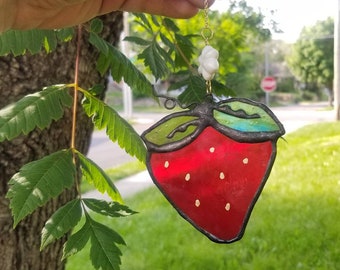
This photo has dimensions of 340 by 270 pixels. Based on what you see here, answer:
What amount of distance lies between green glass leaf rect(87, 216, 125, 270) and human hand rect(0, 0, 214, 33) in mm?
413

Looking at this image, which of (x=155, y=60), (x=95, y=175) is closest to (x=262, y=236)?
(x=155, y=60)

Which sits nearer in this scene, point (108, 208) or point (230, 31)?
point (108, 208)

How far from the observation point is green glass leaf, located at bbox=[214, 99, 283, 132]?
3.21ft

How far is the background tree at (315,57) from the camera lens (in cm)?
3056

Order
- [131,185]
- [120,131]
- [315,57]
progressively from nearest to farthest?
[120,131] → [131,185] → [315,57]

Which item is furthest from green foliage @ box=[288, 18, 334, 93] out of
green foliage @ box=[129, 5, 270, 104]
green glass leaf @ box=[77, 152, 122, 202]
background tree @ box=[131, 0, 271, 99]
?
green glass leaf @ box=[77, 152, 122, 202]

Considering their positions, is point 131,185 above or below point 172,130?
below

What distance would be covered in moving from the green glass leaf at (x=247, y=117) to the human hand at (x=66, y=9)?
0.19m

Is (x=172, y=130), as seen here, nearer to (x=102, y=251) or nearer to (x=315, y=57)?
(x=102, y=251)

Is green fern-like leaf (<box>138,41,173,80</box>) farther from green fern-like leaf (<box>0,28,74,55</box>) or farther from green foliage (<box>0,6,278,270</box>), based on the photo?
green fern-like leaf (<box>0,28,74,55</box>)

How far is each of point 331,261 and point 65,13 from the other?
11.2 ft

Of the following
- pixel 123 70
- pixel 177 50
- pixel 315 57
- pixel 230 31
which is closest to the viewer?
pixel 123 70

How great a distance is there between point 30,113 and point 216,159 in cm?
43

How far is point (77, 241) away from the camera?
1153 millimetres
